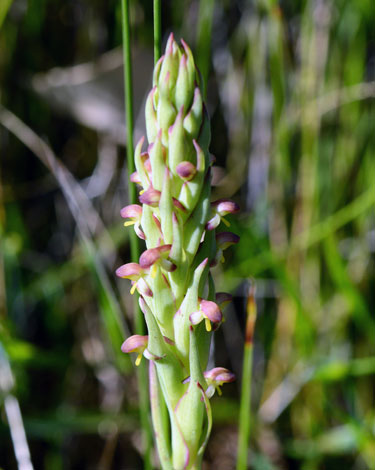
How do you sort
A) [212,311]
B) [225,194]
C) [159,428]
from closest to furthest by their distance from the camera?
[212,311] → [159,428] → [225,194]

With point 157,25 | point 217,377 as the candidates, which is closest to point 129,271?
point 217,377

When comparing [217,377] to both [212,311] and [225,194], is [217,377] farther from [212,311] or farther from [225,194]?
[225,194]

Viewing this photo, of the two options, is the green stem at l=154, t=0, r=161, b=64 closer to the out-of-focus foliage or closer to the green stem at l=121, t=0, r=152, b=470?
the green stem at l=121, t=0, r=152, b=470

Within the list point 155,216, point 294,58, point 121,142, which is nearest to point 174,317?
point 155,216

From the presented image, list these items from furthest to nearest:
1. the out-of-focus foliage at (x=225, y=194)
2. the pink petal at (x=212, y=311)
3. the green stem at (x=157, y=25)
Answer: the out-of-focus foliage at (x=225, y=194), the green stem at (x=157, y=25), the pink petal at (x=212, y=311)

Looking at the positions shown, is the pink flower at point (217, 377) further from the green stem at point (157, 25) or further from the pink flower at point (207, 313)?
the green stem at point (157, 25)

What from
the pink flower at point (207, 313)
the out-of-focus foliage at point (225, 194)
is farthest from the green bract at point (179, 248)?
the out-of-focus foliage at point (225, 194)

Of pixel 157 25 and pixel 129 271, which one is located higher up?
pixel 157 25
